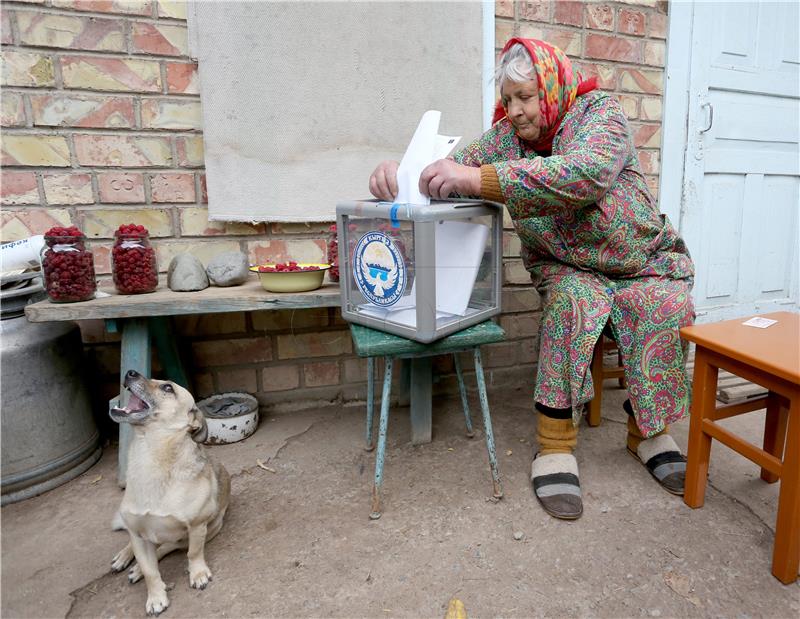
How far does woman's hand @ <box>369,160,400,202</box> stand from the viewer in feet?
5.39

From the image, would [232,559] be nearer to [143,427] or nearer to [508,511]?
[143,427]

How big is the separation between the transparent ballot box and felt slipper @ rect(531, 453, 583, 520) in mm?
553

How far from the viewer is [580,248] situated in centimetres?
178

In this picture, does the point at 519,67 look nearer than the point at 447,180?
No

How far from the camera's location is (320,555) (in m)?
1.47

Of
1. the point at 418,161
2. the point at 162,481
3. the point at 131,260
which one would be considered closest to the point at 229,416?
the point at 131,260

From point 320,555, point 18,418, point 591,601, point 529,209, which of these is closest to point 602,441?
point 591,601

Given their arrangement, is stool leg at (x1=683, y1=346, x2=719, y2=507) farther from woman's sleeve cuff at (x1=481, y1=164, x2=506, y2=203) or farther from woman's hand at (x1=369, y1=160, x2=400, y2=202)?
woman's hand at (x1=369, y1=160, x2=400, y2=202)

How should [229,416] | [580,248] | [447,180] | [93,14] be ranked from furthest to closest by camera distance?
[229,416]
[93,14]
[580,248]
[447,180]

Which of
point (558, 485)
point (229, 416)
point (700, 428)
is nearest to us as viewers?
point (700, 428)

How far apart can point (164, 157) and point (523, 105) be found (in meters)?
1.42

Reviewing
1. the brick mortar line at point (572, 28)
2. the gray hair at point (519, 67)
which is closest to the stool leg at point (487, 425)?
the gray hair at point (519, 67)

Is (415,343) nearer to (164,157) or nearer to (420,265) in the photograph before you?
(420,265)

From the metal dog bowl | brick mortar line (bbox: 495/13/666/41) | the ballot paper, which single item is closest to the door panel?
brick mortar line (bbox: 495/13/666/41)
